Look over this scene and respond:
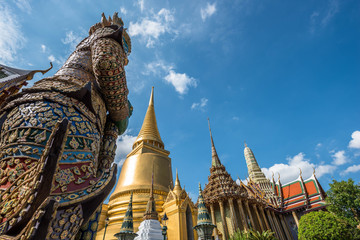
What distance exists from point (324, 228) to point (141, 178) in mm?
13958

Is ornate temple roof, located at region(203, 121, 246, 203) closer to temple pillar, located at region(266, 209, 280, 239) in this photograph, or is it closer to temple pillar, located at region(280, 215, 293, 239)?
temple pillar, located at region(266, 209, 280, 239)

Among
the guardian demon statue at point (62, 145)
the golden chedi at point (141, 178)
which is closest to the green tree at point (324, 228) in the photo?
the golden chedi at point (141, 178)

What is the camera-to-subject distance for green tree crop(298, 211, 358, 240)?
1418 cm

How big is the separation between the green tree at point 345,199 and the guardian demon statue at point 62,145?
2207cm

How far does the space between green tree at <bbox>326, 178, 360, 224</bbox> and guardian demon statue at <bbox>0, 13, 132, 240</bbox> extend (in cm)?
2207

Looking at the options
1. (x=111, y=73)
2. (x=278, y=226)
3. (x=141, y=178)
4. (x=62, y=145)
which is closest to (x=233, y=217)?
(x=278, y=226)

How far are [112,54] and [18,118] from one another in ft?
3.04

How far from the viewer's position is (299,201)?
73.0 ft

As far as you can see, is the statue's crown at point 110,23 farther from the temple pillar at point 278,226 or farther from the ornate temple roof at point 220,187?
the temple pillar at point 278,226

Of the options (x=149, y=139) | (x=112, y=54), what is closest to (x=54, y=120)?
(x=112, y=54)

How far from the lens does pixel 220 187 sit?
727 inches

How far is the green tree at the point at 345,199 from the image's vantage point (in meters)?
16.7

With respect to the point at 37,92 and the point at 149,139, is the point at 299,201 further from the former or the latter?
the point at 37,92

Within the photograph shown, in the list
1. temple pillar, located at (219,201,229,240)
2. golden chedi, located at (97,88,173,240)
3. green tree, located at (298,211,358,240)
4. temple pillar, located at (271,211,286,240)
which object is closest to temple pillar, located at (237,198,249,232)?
temple pillar, located at (219,201,229,240)
